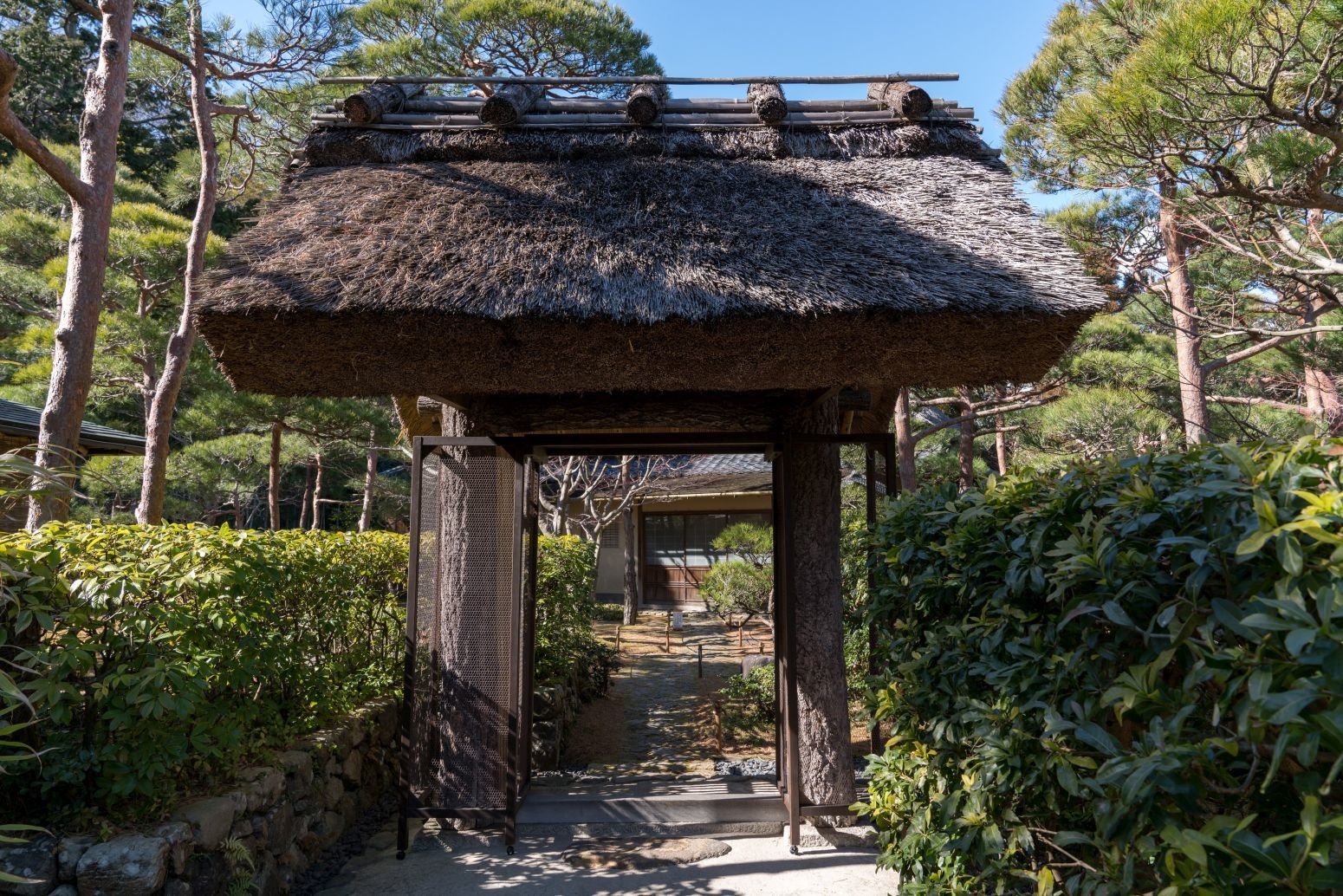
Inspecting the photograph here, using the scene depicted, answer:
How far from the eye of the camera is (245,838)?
9.46ft

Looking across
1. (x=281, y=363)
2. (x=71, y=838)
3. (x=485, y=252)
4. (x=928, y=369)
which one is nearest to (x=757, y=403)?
(x=928, y=369)

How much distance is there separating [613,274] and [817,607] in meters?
2.02

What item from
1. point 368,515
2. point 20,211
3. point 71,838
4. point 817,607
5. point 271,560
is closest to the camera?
point 71,838

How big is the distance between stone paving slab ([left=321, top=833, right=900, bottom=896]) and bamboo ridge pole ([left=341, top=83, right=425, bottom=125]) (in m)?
4.09

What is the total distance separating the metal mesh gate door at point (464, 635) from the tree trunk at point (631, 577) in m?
9.30

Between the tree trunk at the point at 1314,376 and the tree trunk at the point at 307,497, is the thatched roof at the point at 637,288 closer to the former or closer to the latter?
the tree trunk at the point at 1314,376

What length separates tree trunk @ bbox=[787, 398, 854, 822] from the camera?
3.82m

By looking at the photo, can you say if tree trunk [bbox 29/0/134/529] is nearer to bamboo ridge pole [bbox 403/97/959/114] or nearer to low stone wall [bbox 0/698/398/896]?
bamboo ridge pole [bbox 403/97/959/114]

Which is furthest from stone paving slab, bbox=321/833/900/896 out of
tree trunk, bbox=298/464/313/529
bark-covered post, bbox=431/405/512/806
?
tree trunk, bbox=298/464/313/529

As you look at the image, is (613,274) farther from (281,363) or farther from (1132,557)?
(1132,557)

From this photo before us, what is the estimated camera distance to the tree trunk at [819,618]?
3.82m

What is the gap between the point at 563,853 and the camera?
3.67 metres

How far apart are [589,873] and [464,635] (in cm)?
129

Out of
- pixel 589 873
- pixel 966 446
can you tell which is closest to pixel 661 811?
pixel 589 873
